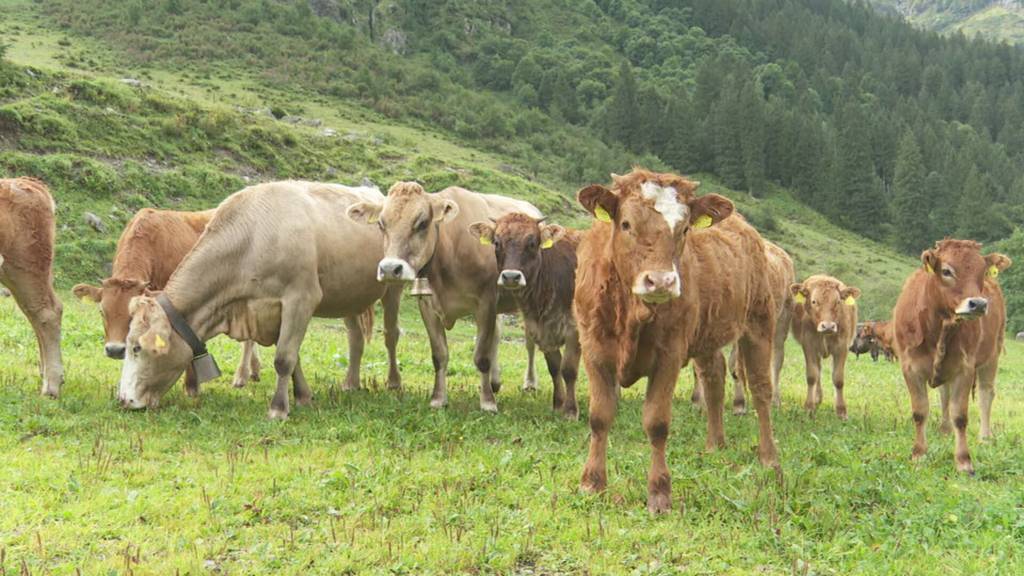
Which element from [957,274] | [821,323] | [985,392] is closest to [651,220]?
[957,274]

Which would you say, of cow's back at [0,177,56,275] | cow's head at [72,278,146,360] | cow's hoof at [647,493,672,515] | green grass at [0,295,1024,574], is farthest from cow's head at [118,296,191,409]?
cow's hoof at [647,493,672,515]

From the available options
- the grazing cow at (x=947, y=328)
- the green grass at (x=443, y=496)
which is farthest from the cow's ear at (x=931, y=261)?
the green grass at (x=443, y=496)

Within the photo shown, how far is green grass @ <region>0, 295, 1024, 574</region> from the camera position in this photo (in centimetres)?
539

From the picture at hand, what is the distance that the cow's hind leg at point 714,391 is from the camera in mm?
8375

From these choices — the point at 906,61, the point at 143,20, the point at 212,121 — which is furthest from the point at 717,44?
the point at 212,121

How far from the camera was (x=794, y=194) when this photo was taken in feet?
336

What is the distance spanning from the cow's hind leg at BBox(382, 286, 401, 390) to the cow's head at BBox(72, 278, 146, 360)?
11.9ft

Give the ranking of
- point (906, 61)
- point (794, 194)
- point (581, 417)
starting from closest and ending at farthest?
point (581, 417) < point (794, 194) < point (906, 61)

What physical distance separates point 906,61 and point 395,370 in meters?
174

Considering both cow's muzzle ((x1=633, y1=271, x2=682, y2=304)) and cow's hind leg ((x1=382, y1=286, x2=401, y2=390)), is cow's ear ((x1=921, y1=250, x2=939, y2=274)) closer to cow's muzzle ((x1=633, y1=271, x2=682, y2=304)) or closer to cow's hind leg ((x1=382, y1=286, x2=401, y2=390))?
cow's muzzle ((x1=633, y1=271, x2=682, y2=304))

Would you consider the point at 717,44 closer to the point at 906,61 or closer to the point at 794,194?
the point at 906,61

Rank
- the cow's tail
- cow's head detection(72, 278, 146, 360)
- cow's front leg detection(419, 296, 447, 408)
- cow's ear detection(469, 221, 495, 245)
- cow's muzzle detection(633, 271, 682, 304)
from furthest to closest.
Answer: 1. the cow's tail
2. cow's front leg detection(419, 296, 447, 408)
3. cow's ear detection(469, 221, 495, 245)
4. cow's head detection(72, 278, 146, 360)
5. cow's muzzle detection(633, 271, 682, 304)

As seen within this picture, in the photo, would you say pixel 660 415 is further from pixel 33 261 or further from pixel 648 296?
pixel 33 261

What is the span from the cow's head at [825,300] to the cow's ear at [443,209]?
19.6 feet
